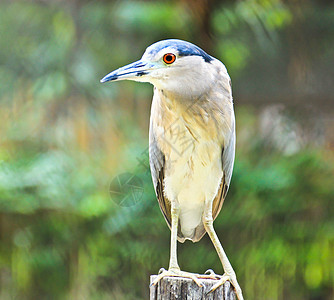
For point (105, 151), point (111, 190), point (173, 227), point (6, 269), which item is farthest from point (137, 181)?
point (6, 269)

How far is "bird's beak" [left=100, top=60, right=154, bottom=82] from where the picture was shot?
3.68ft

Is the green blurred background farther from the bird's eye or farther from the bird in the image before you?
the bird's eye

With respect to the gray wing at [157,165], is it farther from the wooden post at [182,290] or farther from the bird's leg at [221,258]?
the wooden post at [182,290]

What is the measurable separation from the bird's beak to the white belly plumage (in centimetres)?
22

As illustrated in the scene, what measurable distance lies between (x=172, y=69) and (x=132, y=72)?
0.38 feet

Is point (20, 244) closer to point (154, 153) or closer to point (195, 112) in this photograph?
point (154, 153)

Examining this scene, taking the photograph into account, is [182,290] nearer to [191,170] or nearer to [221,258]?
[221,258]

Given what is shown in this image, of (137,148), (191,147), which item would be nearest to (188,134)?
(191,147)

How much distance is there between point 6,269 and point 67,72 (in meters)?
1.22

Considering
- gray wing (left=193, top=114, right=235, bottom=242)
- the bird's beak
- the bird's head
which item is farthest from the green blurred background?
the bird's beak

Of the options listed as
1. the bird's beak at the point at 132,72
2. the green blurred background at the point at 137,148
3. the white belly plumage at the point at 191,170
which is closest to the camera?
the bird's beak at the point at 132,72

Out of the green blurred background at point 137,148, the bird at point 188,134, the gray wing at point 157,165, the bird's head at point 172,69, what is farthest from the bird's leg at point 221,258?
the green blurred background at point 137,148

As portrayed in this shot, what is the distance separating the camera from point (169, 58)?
3.94 ft

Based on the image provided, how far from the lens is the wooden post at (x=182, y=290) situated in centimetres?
121
